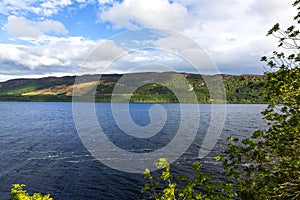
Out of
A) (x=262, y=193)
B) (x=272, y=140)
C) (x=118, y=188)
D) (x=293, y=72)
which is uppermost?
(x=293, y=72)

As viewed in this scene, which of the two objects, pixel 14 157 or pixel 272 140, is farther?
pixel 14 157

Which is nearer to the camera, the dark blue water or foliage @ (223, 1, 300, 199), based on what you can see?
foliage @ (223, 1, 300, 199)

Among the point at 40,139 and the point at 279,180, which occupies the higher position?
the point at 279,180

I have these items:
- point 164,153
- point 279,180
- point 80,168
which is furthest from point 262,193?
point 164,153

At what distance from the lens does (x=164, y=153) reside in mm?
71000

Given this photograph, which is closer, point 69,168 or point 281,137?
point 281,137

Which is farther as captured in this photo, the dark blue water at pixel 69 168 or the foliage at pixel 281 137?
the dark blue water at pixel 69 168

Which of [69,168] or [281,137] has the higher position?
[281,137]

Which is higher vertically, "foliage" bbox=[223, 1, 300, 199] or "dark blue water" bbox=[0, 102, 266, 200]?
"foliage" bbox=[223, 1, 300, 199]

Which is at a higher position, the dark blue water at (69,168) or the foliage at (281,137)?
the foliage at (281,137)

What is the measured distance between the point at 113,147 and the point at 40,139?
26850mm

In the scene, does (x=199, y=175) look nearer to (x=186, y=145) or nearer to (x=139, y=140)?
(x=186, y=145)

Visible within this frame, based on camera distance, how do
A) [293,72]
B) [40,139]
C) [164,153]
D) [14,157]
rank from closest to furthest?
[293,72] < [14,157] < [164,153] < [40,139]

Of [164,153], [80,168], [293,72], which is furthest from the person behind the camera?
[164,153]
